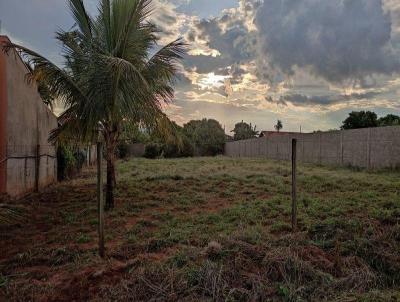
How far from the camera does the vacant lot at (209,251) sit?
3.43 meters

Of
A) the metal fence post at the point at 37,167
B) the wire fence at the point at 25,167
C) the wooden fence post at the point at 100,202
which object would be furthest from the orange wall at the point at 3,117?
the wooden fence post at the point at 100,202

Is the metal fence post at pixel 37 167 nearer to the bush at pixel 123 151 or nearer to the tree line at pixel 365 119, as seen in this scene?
the bush at pixel 123 151

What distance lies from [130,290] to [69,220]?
4.31m

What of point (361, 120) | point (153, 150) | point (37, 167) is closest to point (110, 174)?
point (37, 167)

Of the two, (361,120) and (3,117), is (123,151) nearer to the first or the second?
(361,120)

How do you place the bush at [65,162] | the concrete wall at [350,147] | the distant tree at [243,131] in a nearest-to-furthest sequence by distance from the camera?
the bush at [65,162], the concrete wall at [350,147], the distant tree at [243,131]

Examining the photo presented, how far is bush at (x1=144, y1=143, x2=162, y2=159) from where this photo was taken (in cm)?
3319

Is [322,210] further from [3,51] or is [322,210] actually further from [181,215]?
[3,51]

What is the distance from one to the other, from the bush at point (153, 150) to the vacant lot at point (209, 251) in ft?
79.0

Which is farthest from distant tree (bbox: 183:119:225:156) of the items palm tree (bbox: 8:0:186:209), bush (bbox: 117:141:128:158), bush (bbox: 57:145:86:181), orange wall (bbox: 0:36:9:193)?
orange wall (bbox: 0:36:9:193)

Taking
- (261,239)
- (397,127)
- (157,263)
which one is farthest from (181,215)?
(397,127)

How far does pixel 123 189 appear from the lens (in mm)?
10789

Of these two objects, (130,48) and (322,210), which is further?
(130,48)

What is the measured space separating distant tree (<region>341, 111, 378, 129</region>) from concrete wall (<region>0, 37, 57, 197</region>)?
2777 centimetres
